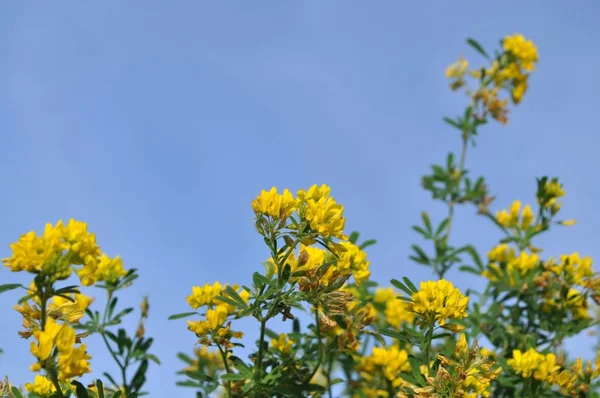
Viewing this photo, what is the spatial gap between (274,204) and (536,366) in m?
1.87

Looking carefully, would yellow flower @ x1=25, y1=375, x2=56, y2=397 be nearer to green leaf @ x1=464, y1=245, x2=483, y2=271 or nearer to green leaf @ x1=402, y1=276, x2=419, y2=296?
green leaf @ x1=402, y1=276, x2=419, y2=296

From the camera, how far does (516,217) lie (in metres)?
5.59

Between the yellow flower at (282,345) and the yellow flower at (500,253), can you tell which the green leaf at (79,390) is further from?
the yellow flower at (500,253)

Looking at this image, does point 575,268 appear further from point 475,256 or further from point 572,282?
point 475,256

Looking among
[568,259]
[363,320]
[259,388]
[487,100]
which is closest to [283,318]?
[259,388]

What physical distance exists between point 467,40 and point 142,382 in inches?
177

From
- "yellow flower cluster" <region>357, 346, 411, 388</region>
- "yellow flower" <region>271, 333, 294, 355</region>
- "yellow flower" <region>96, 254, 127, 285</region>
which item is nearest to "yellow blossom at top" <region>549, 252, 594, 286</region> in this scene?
"yellow flower cluster" <region>357, 346, 411, 388</region>

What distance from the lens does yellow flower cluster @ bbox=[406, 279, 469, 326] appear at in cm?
283

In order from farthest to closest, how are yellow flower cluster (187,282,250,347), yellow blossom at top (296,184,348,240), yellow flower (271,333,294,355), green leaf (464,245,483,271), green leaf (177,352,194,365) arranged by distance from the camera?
green leaf (464,245,483,271) < green leaf (177,352,194,365) < yellow flower (271,333,294,355) < yellow flower cluster (187,282,250,347) < yellow blossom at top (296,184,348,240)

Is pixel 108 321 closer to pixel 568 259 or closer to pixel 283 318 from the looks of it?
pixel 283 318

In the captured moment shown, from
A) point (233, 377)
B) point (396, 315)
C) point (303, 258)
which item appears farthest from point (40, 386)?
point (396, 315)

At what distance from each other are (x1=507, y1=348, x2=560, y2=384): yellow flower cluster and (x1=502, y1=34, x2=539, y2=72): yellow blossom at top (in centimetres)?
380

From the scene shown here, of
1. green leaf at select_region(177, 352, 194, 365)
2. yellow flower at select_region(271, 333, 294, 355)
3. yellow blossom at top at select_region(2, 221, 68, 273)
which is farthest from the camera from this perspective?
green leaf at select_region(177, 352, 194, 365)

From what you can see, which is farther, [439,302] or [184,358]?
[184,358]
